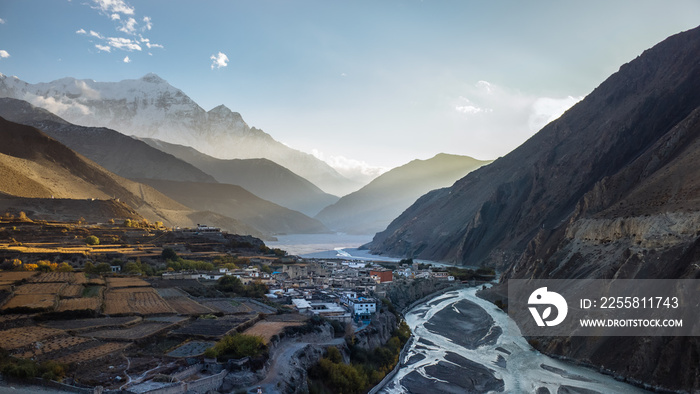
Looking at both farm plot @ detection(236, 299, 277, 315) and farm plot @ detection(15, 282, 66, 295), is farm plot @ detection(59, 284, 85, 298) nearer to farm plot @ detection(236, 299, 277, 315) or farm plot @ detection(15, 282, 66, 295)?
farm plot @ detection(15, 282, 66, 295)

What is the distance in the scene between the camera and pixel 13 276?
1697 inches

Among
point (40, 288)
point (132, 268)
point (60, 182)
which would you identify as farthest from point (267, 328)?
point (60, 182)

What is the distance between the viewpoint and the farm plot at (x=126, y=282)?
45.0m

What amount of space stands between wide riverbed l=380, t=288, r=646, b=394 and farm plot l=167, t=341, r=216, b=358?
10.4m

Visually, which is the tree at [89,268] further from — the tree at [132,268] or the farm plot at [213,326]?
the farm plot at [213,326]

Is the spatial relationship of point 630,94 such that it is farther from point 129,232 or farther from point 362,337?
point 129,232

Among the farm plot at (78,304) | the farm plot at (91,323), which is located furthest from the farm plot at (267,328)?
the farm plot at (78,304)

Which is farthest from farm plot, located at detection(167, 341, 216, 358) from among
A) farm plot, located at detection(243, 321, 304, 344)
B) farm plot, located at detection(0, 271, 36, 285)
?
farm plot, located at detection(0, 271, 36, 285)

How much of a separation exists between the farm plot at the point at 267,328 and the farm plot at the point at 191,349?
9.27ft

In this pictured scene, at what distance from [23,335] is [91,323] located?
4.19 meters

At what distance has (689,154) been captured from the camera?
44719 mm

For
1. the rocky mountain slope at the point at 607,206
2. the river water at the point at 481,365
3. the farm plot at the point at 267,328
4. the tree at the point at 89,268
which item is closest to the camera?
the farm plot at the point at 267,328

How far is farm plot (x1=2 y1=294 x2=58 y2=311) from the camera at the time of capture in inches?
1233

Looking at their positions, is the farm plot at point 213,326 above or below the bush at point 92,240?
below
